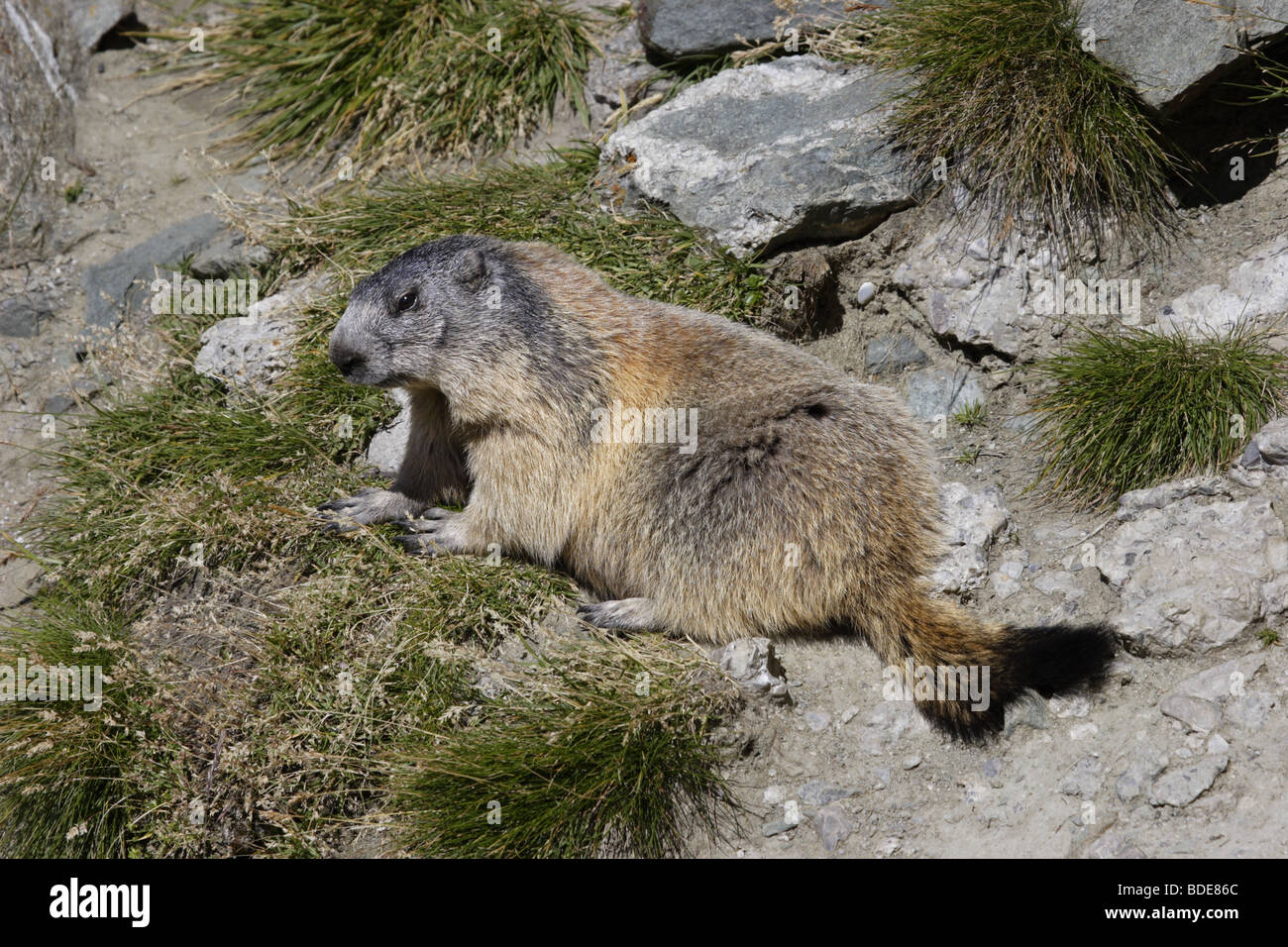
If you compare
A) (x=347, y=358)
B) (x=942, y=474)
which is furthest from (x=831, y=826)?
(x=347, y=358)

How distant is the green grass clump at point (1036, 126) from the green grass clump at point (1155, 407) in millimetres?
1115

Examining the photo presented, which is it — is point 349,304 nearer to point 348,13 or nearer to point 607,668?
point 607,668

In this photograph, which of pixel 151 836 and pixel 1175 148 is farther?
pixel 1175 148

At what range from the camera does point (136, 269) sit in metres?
9.35

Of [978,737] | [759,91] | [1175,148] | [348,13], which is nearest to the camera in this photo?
[978,737]

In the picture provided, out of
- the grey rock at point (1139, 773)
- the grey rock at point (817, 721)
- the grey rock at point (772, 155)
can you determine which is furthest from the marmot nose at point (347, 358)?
the grey rock at point (1139, 773)

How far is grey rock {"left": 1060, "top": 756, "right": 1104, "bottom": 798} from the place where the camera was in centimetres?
539

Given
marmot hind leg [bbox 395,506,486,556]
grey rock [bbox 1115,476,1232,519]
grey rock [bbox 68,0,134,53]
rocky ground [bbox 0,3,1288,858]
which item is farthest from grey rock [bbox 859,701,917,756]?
grey rock [bbox 68,0,134,53]

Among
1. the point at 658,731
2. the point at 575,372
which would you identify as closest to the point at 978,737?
the point at 658,731

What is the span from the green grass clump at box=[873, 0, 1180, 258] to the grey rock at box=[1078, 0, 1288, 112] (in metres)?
0.13

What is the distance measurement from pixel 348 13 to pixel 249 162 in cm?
166

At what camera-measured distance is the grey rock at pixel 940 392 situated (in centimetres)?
762

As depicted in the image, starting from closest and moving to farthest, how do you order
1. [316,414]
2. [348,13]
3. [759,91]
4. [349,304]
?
[349,304], [316,414], [759,91], [348,13]

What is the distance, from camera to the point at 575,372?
6574mm
